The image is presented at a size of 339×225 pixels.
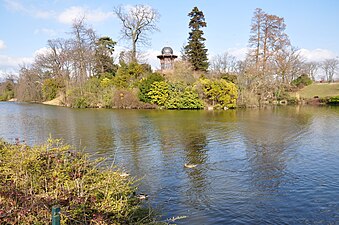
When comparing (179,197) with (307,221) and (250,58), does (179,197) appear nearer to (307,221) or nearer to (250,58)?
Answer: (307,221)

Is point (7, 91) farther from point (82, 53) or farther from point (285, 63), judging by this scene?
point (285, 63)

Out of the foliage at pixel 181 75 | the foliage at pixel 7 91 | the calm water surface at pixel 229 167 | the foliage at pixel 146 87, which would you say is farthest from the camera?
the foliage at pixel 7 91

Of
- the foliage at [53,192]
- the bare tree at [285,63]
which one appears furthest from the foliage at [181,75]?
the foliage at [53,192]

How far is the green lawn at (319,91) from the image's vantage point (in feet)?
143

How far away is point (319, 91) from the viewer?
1788 inches

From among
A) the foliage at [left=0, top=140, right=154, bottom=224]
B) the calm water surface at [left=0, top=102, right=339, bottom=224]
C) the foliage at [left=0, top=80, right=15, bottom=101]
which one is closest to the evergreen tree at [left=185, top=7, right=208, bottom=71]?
the calm water surface at [left=0, top=102, right=339, bottom=224]

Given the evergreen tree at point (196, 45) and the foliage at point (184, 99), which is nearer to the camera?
the foliage at point (184, 99)

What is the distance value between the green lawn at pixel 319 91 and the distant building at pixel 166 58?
70.6 ft

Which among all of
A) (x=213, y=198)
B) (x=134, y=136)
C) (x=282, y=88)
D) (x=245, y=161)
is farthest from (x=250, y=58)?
(x=213, y=198)

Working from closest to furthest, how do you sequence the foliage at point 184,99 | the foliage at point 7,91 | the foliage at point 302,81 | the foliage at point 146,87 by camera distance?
the foliage at point 184,99
the foliage at point 146,87
the foliage at point 302,81
the foliage at point 7,91

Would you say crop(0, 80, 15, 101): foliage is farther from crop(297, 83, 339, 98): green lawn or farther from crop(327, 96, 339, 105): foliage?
crop(327, 96, 339, 105): foliage

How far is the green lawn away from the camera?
143ft

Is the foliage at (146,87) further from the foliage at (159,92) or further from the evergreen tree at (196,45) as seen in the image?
the evergreen tree at (196,45)

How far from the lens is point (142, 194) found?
6.79m
